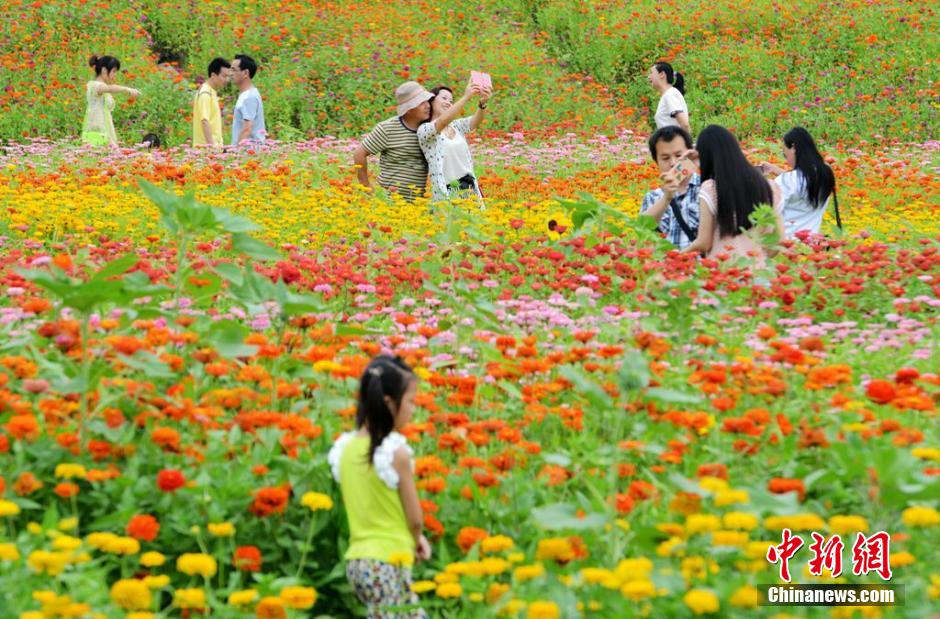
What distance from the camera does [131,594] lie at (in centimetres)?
256

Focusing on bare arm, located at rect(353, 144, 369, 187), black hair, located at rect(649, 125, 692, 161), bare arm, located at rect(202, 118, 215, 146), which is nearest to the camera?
black hair, located at rect(649, 125, 692, 161)

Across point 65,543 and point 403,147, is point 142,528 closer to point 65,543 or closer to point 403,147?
point 65,543

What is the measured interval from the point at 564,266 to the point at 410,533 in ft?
8.99

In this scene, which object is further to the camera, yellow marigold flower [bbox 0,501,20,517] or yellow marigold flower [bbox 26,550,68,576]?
yellow marigold flower [bbox 0,501,20,517]

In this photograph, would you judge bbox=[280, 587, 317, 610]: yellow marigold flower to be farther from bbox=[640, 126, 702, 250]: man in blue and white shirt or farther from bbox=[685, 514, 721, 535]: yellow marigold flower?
bbox=[640, 126, 702, 250]: man in blue and white shirt

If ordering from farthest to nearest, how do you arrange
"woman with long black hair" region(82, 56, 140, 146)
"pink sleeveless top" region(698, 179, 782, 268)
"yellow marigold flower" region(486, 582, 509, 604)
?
"woman with long black hair" region(82, 56, 140, 146) → "pink sleeveless top" region(698, 179, 782, 268) → "yellow marigold flower" region(486, 582, 509, 604)

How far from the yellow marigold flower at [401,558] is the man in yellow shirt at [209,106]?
8.39 metres

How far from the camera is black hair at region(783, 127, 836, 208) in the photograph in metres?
7.39

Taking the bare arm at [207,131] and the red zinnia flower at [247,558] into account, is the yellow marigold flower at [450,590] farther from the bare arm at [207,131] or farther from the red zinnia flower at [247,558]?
the bare arm at [207,131]

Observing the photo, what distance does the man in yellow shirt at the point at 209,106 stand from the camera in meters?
11.0

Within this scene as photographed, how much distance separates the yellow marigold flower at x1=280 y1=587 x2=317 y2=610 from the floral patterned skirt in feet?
1.58

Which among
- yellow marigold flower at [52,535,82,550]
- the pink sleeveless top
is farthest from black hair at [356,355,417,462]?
the pink sleeveless top

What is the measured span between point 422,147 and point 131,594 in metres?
6.00

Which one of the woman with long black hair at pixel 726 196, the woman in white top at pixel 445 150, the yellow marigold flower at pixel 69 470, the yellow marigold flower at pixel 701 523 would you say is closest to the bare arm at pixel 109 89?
the woman in white top at pixel 445 150
